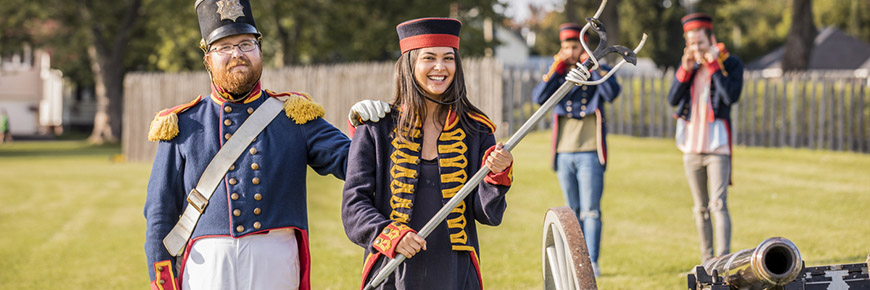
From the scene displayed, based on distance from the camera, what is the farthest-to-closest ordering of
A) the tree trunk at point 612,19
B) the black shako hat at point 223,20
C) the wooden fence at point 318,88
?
the tree trunk at point 612,19 < the wooden fence at point 318,88 < the black shako hat at point 223,20

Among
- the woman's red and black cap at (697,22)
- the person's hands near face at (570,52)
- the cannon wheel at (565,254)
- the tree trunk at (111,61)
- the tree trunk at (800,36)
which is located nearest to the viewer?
the cannon wheel at (565,254)

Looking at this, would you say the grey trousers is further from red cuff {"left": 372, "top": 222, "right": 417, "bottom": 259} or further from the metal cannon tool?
red cuff {"left": 372, "top": 222, "right": 417, "bottom": 259}

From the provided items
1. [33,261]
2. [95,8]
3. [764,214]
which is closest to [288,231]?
[33,261]

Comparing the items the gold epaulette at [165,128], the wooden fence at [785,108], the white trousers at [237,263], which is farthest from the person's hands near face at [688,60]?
the wooden fence at [785,108]

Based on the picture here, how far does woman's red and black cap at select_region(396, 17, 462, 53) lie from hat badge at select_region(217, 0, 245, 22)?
27.2 inches

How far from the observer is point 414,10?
29016 mm

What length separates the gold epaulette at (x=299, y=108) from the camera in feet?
12.4

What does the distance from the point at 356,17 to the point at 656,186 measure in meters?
18.3

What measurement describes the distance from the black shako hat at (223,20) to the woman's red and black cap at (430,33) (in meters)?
0.66

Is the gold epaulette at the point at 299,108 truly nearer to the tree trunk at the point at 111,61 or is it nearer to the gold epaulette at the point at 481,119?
the gold epaulette at the point at 481,119

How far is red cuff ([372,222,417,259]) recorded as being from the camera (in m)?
3.29

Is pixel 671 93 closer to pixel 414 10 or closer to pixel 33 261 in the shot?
pixel 33 261

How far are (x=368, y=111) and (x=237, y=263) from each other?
79 cm

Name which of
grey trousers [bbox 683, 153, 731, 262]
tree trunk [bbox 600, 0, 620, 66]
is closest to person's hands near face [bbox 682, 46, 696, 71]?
grey trousers [bbox 683, 153, 731, 262]
